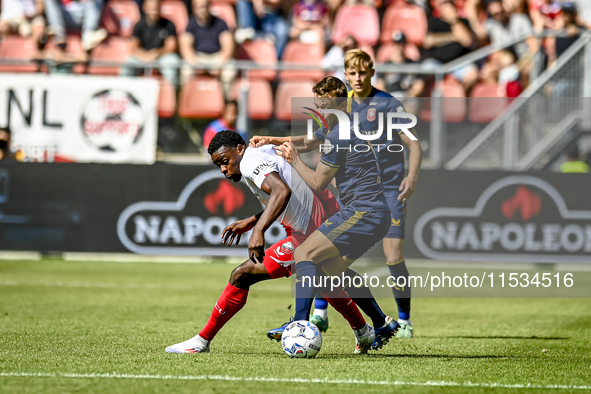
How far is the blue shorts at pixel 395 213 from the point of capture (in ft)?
24.6

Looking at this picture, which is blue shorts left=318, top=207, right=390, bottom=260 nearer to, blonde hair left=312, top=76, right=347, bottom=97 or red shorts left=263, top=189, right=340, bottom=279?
red shorts left=263, top=189, right=340, bottom=279

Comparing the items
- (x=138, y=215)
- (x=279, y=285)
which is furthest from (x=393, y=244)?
(x=138, y=215)

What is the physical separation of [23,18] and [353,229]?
39.6ft

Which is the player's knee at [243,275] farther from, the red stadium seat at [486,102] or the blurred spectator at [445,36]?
the blurred spectator at [445,36]

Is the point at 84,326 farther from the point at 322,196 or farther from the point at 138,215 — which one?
the point at 138,215

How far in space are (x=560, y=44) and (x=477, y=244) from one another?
341 cm

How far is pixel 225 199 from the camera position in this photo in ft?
42.4

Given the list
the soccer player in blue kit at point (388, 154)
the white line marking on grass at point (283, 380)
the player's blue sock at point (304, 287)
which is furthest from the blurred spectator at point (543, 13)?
the white line marking on grass at point (283, 380)

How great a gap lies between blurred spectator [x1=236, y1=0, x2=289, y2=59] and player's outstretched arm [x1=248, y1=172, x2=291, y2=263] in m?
10.4

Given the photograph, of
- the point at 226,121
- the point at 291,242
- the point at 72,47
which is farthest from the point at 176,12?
the point at 291,242

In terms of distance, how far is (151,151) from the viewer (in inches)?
499

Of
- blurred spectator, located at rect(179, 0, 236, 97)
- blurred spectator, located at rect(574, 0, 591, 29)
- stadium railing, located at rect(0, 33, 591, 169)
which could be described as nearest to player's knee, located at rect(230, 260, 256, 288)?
stadium railing, located at rect(0, 33, 591, 169)

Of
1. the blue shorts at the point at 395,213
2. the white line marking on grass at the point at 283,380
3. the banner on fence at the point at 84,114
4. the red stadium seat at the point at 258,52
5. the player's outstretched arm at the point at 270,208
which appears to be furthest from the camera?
Answer: the red stadium seat at the point at 258,52

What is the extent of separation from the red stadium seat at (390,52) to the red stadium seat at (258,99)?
2.70 m
